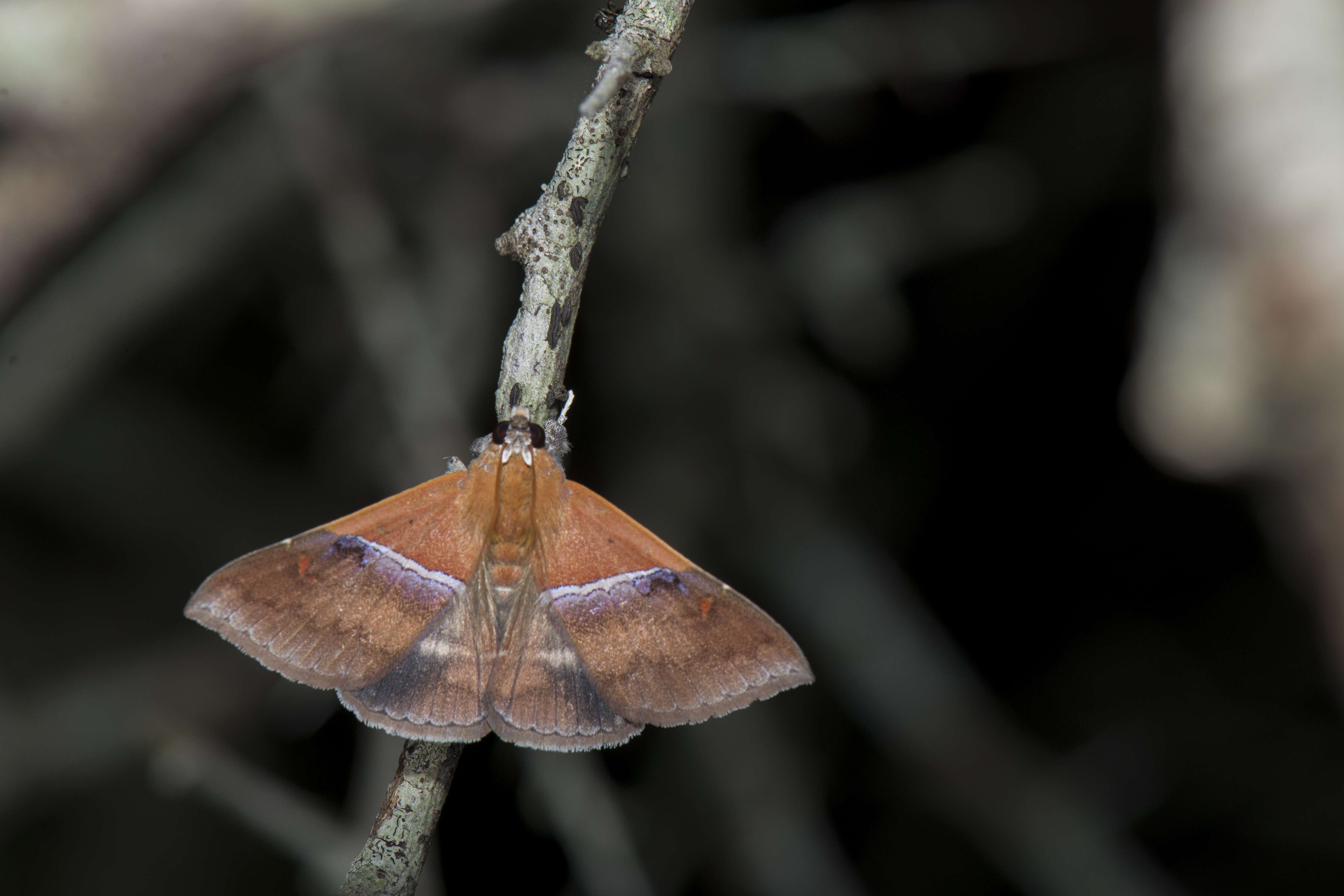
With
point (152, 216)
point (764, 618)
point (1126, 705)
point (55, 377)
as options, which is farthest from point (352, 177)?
point (1126, 705)


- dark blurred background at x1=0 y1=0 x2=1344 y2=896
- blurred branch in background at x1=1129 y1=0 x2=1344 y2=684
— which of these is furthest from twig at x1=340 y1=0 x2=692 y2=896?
blurred branch in background at x1=1129 y1=0 x2=1344 y2=684

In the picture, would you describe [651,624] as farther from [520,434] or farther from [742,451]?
[742,451]

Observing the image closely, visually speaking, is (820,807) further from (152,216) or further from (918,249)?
(152,216)

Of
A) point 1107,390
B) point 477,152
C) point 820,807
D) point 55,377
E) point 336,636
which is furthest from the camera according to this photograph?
point 1107,390

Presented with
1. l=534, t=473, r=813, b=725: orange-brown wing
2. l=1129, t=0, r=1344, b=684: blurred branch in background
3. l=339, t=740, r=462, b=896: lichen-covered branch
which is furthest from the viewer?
l=1129, t=0, r=1344, b=684: blurred branch in background

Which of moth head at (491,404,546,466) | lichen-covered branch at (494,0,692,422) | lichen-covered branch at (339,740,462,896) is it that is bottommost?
lichen-covered branch at (339,740,462,896)

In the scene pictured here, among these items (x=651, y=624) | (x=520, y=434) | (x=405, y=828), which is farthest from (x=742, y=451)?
(x=405, y=828)

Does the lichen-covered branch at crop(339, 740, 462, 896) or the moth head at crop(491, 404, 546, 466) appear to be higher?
the moth head at crop(491, 404, 546, 466)

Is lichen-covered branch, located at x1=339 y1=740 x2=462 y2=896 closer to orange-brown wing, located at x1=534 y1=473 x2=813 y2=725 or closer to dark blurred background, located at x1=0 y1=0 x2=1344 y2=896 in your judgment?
orange-brown wing, located at x1=534 y1=473 x2=813 y2=725
